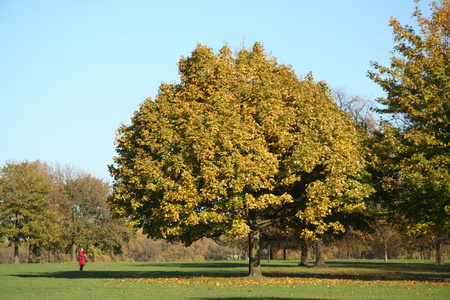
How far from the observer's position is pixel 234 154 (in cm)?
2797

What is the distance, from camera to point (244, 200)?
2847 centimetres

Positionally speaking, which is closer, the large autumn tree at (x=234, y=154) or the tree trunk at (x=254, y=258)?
the large autumn tree at (x=234, y=154)

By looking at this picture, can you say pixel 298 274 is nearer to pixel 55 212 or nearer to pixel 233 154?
pixel 233 154

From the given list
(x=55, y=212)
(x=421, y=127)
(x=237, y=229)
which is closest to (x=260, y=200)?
(x=237, y=229)

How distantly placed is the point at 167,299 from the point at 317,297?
243 inches

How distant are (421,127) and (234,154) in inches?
449

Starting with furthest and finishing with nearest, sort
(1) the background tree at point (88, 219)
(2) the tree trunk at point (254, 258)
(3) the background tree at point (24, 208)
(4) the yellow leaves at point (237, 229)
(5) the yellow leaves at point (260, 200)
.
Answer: (1) the background tree at point (88, 219)
(3) the background tree at point (24, 208)
(2) the tree trunk at point (254, 258)
(4) the yellow leaves at point (237, 229)
(5) the yellow leaves at point (260, 200)

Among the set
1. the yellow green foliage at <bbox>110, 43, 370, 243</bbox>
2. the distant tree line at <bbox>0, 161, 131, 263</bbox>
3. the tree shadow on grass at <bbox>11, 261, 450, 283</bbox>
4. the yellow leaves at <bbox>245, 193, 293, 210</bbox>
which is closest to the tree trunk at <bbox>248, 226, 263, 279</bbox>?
the yellow green foliage at <bbox>110, 43, 370, 243</bbox>

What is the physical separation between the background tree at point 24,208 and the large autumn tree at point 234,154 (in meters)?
43.8

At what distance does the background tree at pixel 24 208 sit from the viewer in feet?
237

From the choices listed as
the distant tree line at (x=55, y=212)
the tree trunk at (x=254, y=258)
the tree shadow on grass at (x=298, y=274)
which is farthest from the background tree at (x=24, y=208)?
the tree trunk at (x=254, y=258)

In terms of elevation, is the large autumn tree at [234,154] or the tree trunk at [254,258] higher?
the large autumn tree at [234,154]

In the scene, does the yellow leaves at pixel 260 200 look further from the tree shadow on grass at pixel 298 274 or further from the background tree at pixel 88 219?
the background tree at pixel 88 219

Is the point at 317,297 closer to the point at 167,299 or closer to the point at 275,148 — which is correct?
the point at 167,299
